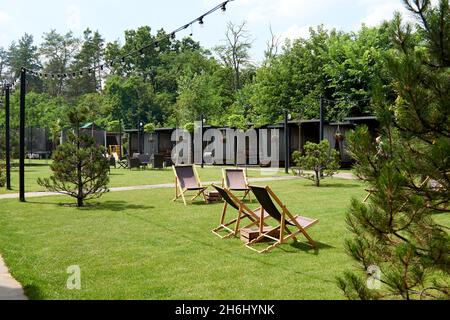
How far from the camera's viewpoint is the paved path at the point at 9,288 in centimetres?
426

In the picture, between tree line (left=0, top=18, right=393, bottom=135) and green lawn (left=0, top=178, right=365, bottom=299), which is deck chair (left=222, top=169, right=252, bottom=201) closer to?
green lawn (left=0, top=178, right=365, bottom=299)

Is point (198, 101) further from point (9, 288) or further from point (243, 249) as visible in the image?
point (9, 288)

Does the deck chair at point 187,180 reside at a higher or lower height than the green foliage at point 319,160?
lower

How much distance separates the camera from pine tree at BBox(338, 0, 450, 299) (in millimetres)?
2838

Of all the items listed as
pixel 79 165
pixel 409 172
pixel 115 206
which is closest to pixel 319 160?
pixel 115 206

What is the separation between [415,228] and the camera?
2992mm

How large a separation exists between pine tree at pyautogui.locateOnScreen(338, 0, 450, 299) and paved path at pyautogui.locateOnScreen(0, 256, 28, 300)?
2.90 meters

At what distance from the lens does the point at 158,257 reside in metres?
5.86

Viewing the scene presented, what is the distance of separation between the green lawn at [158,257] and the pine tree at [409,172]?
1.36 meters

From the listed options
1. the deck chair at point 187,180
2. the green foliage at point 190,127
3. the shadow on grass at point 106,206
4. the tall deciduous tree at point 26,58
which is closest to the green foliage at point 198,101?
the green foliage at point 190,127

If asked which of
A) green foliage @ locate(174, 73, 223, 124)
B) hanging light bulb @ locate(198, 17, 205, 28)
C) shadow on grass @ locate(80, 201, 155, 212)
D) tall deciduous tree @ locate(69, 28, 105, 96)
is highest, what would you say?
tall deciduous tree @ locate(69, 28, 105, 96)

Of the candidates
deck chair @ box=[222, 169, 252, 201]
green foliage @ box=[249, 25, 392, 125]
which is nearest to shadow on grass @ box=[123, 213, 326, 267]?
deck chair @ box=[222, 169, 252, 201]

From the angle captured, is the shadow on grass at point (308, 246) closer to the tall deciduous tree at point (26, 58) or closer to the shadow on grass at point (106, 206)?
the shadow on grass at point (106, 206)
